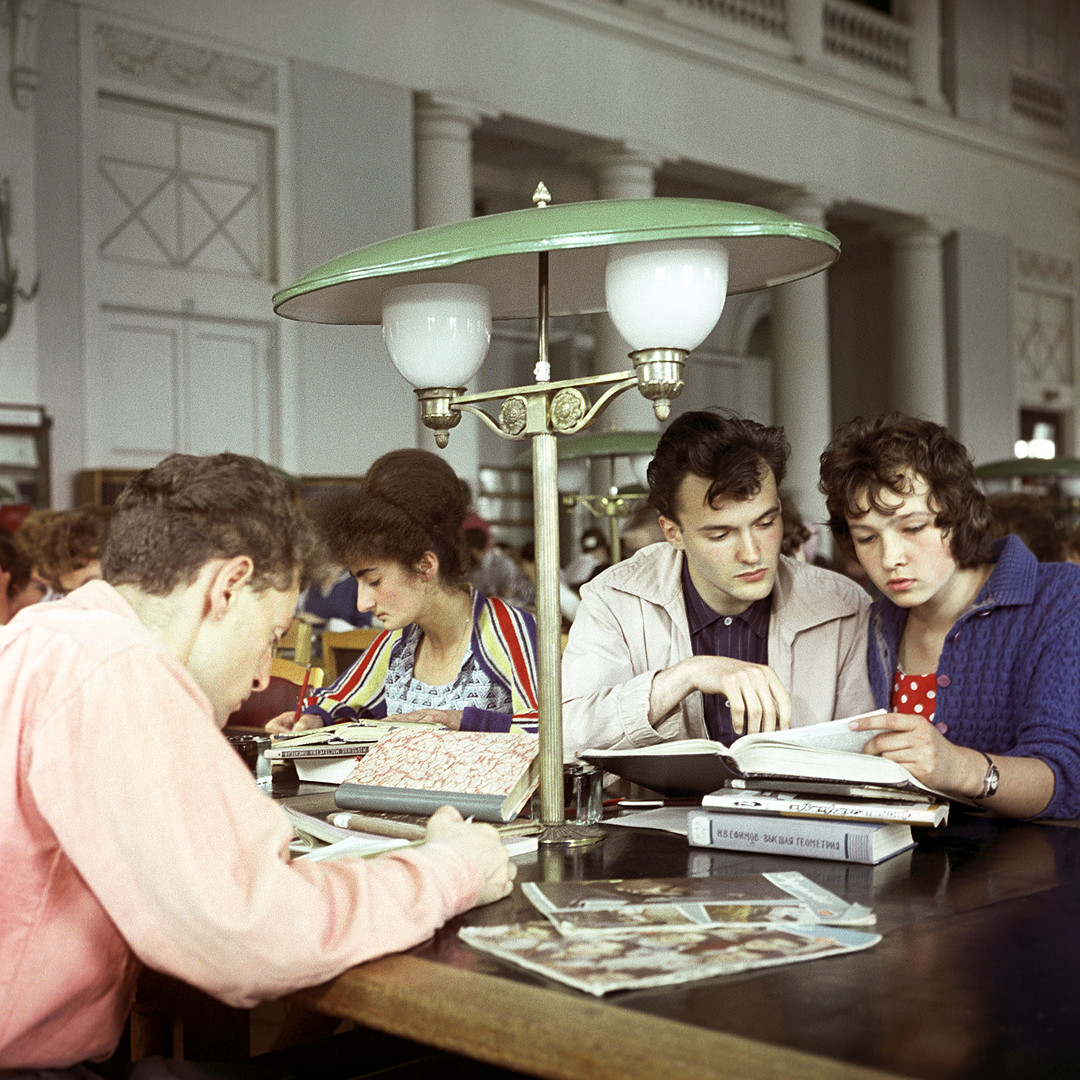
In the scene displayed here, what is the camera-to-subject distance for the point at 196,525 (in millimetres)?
1589

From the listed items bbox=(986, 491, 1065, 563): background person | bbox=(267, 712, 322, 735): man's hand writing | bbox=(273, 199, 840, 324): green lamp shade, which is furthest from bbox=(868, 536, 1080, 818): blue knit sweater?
bbox=(986, 491, 1065, 563): background person

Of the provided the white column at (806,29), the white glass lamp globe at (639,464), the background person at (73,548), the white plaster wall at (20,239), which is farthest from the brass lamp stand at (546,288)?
the white column at (806,29)

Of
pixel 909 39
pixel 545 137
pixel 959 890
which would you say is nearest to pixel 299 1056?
pixel 959 890

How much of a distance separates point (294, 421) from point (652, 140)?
14.9ft

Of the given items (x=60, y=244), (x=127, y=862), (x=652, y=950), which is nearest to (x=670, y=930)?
(x=652, y=950)

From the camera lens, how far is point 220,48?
9.90 meters

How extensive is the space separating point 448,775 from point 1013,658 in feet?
3.39

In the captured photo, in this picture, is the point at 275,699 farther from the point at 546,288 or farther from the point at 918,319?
the point at 918,319

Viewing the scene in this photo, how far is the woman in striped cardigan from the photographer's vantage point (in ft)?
11.1

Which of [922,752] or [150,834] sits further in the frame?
[922,752]

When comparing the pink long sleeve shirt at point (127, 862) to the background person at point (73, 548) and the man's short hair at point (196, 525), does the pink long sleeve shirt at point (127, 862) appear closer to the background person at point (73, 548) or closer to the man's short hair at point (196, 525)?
the man's short hair at point (196, 525)

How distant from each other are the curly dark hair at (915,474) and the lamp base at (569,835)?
834 mm

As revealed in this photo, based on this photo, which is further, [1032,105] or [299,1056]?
[1032,105]

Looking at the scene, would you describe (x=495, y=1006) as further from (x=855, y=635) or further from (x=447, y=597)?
(x=447, y=597)
